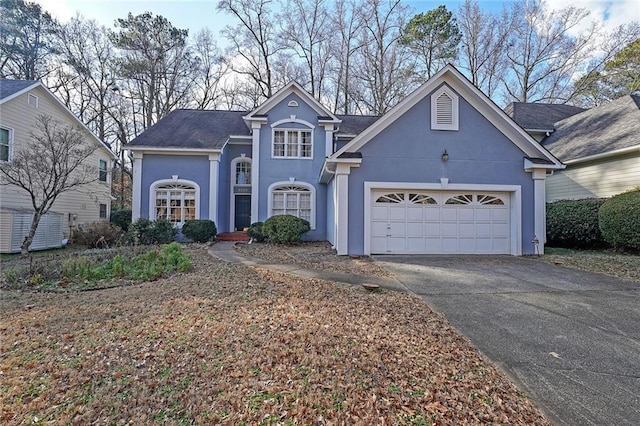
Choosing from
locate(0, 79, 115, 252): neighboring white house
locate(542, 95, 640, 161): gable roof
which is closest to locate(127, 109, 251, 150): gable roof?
locate(0, 79, 115, 252): neighboring white house

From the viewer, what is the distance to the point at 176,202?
14.5 m

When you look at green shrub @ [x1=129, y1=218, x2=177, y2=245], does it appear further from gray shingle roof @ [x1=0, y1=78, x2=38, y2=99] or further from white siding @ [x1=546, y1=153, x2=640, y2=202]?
white siding @ [x1=546, y1=153, x2=640, y2=202]

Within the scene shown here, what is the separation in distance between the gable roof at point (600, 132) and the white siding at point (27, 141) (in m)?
23.0

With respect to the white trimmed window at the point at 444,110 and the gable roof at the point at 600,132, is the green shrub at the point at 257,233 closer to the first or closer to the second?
the white trimmed window at the point at 444,110

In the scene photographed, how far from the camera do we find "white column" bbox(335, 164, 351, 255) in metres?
9.89

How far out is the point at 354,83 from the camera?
25.5 meters

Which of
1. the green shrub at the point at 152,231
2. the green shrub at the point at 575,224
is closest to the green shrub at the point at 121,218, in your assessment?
the green shrub at the point at 152,231

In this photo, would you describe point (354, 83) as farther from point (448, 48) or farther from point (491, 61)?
point (491, 61)

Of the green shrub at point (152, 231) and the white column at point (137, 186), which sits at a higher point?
the white column at point (137, 186)

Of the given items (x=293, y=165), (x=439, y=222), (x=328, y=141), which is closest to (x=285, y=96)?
(x=328, y=141)

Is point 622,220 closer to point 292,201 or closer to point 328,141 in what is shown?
point 328,141

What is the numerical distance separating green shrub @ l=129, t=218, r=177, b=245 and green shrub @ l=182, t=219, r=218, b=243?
631mm

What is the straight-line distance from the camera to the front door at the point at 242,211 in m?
16.1

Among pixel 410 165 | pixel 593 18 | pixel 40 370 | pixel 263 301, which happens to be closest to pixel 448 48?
pixel 593 18
